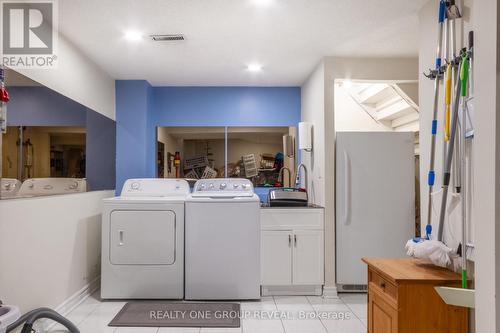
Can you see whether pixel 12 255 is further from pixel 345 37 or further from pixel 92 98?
pixel 345 37

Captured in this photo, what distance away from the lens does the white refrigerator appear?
12.6ft

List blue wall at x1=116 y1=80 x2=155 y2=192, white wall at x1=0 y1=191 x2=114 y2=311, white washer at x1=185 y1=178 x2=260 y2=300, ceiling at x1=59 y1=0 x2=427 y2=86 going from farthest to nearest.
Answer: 1. blue wall at x1=116 y1=80 x2=155 y2=192
2. white washer at x1=185 y1=178 x2=260 y2=300
3. ceiling at x1=59 y1=0 x2=427 y2=86
4. white wall at x1=0 y1=191 x2=114 y2=311

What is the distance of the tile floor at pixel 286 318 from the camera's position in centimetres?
301

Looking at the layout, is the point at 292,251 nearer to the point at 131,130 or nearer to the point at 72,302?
the point at 72,302

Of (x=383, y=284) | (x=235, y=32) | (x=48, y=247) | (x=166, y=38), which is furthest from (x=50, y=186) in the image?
(x=383, y=284)

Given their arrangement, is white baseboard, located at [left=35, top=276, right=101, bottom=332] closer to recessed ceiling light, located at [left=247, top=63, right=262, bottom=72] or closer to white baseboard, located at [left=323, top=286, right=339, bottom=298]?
white baseboard, located at [left=323, top=286, right=339, bottom=298]

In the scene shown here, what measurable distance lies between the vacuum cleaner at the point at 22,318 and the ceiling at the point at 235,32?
1.98 metres

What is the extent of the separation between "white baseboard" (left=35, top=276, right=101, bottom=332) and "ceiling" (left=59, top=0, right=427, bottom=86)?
89.2 inches

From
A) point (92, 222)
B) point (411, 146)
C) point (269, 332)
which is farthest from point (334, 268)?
point (92, 222)

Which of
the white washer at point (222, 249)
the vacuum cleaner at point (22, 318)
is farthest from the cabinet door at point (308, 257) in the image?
the vacuum cleaner at point (22, 318)

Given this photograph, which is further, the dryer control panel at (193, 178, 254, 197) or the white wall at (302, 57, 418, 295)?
the dryer control panel at (193, 178, 254, 197)

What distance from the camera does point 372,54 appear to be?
3748 mm

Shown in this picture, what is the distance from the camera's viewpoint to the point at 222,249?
365 centimetres

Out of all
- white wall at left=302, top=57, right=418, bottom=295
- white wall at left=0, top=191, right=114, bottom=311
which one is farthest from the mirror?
white wall at left=302, top=57, right=418, bottom=295
